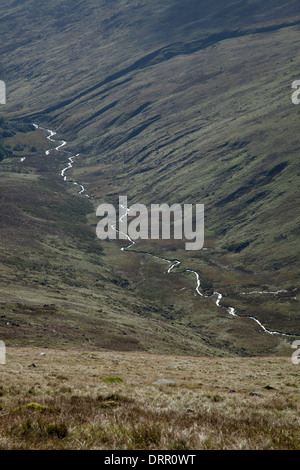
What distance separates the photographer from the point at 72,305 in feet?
266

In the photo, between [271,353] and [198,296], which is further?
[198,296]

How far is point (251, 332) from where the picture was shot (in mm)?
106438

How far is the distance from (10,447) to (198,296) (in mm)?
126464

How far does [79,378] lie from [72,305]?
58004mm

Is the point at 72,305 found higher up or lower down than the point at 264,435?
higher up

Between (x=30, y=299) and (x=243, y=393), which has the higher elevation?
(x=30, y=299)

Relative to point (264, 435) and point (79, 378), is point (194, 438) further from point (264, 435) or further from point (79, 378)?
point (79, 378)

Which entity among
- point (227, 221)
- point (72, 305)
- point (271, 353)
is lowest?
point (271, 353)
